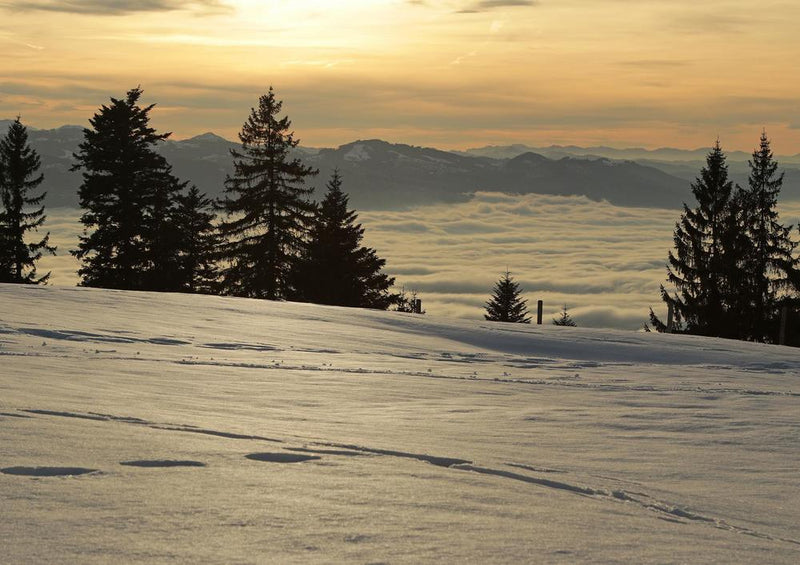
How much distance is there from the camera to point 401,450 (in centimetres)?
562

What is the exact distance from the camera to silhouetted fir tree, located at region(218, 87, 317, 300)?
4897 cm

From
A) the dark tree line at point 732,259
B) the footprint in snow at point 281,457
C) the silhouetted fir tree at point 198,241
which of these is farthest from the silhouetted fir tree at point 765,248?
the footprint in snow at point 281,457

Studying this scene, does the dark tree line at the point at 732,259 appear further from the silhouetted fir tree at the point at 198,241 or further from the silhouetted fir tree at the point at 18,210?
the silhouetted fir tree at the point at 18,210

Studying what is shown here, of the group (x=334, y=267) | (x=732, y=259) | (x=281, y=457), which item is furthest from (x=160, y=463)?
(x=732, y=259)

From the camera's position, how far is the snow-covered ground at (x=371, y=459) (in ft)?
11.9

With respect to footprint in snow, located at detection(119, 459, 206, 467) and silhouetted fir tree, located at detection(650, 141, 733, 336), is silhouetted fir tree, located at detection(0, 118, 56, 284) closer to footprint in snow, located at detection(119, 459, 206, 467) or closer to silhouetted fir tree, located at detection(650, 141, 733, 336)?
silhouetted fir tree, located at detection(650, 141, 733, 336)

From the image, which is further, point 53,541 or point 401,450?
point 401,450

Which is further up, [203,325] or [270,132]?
[270,132]

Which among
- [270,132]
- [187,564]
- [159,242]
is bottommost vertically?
[187,564]

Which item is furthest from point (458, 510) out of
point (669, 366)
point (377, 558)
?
point (669, 366)

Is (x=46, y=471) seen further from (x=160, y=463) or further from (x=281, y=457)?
(x=281, y=457)

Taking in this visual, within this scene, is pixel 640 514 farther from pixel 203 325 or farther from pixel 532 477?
pixel 203 325

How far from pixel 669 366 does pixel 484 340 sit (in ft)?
12.7

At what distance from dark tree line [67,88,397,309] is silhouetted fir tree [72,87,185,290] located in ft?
0.16
